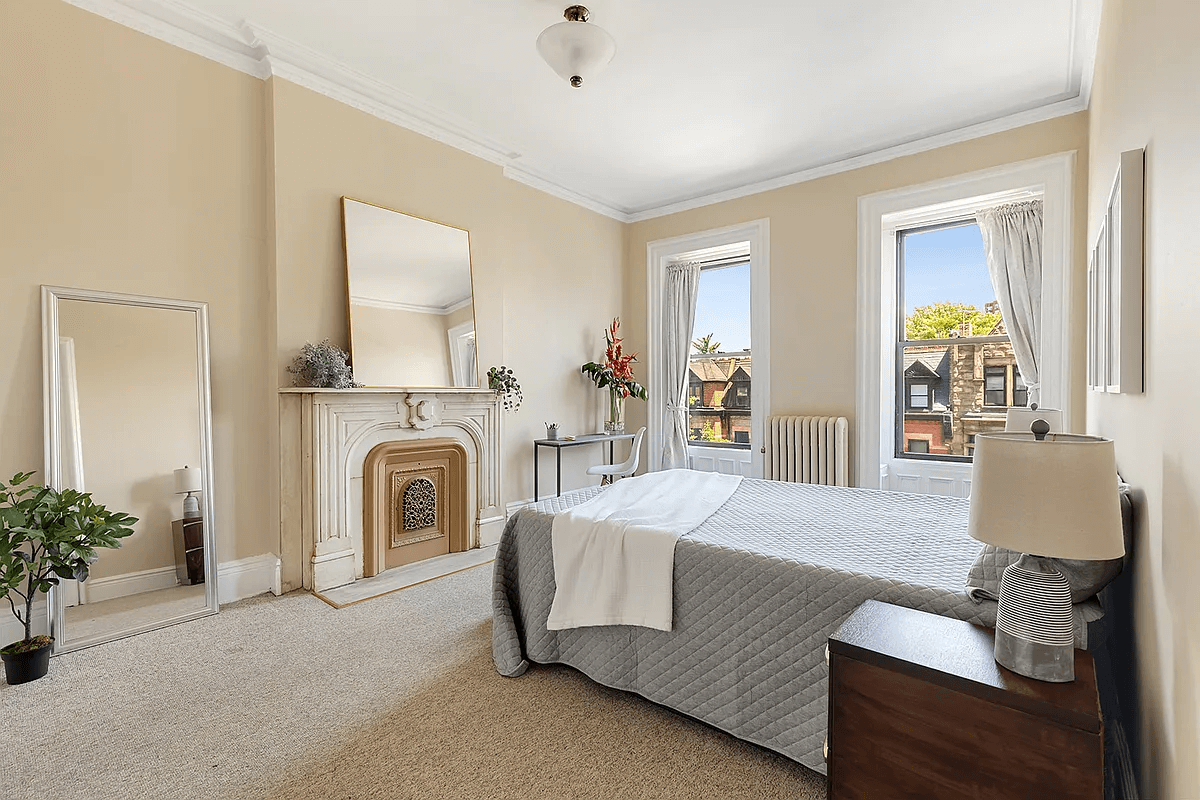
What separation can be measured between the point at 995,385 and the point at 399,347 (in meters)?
4.09

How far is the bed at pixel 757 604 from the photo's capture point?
63.7 inches

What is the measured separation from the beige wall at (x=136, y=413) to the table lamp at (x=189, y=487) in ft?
0.08

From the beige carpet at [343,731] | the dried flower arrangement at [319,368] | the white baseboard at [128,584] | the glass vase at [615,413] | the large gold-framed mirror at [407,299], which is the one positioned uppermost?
the large gold-framed mirror at [407,299]

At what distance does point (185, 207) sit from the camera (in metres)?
2.89

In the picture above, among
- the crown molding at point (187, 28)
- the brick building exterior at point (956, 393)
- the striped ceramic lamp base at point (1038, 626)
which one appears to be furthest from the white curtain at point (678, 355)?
the striped ceramic lamp base at point (1038, 626)

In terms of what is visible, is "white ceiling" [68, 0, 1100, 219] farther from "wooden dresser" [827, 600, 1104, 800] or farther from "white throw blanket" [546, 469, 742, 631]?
"wooden dresser" [827, 600, 1104, 800]

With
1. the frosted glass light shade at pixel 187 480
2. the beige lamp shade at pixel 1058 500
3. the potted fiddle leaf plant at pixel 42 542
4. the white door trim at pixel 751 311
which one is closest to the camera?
the beige lamp shade at pixel 1058 500

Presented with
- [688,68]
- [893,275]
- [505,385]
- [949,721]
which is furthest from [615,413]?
[949,721]

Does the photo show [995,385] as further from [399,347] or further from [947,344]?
[399,347]

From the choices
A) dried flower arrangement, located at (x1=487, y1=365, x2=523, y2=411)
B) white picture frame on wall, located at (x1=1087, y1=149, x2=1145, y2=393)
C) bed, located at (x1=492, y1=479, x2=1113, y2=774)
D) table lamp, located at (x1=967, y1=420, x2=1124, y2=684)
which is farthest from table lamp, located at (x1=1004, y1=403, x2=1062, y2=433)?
dried flower arrangement, located at (x1=487, y1=365, x2=523, y2=411)

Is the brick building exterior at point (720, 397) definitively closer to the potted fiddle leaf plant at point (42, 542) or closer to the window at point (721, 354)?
the window at point (721, 354)

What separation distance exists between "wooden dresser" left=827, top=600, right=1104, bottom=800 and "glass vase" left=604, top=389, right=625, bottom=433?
3.89 m

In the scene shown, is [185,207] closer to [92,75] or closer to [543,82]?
[92,75]

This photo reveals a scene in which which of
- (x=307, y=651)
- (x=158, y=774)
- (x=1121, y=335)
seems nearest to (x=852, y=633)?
(x=1121, y=335)
